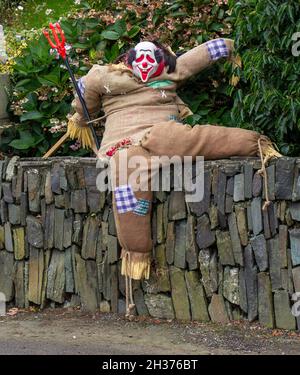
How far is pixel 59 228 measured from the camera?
6.72m

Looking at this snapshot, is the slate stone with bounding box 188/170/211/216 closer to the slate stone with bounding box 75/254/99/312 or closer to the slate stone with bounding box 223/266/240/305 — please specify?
the slate stone with bounding box 223/266/240/305

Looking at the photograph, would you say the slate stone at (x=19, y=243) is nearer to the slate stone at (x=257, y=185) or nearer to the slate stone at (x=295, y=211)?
the slate stone at (x=257, y=185)

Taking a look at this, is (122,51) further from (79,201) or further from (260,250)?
(260,250)

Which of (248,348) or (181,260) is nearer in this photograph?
(248,348)

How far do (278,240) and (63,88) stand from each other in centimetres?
232

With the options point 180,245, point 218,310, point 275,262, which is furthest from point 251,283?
point 180,245

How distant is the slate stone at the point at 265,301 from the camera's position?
5.97m

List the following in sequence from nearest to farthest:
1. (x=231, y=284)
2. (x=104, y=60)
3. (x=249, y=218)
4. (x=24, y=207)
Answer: (x=249, y=218) → (x=231, y=284) → (x=24, y=207) → (x=104, y=60)

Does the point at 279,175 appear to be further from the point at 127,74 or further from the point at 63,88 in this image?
the point at 63,88

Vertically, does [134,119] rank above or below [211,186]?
above

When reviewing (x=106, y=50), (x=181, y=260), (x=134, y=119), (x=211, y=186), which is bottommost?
(x=181, y=260)

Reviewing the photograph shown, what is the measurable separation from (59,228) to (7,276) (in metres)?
0.56

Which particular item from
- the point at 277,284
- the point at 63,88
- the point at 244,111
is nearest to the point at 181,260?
the point at 277,284

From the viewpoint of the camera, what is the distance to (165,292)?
637 centimetres
